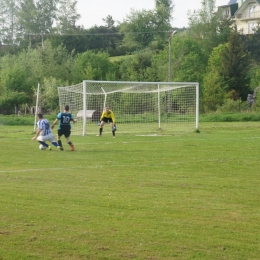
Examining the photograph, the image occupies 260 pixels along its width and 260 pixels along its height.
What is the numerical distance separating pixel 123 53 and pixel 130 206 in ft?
308

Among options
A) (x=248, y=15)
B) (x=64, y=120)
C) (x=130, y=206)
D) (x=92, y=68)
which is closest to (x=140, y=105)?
(x=64, y=120)

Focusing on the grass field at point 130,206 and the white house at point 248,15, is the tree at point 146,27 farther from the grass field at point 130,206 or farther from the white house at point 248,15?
the grass field at point 130,206

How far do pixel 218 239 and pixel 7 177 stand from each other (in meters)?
7.35

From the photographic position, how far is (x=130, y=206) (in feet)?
34.7

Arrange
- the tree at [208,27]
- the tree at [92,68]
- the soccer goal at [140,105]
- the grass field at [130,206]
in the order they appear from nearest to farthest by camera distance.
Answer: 1. the grass field at [130,206]
2. the soccer goal at [140,105]
3. the tree at [92,68]
4. the tree at [208,27]

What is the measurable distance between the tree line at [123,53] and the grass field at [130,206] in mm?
36486

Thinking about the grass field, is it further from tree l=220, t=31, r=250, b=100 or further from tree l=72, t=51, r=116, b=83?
tree l=72, t=51, r=116, b=83

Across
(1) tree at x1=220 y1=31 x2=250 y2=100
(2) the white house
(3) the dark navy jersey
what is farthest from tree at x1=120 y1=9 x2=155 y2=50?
(3) the dark navy jersey

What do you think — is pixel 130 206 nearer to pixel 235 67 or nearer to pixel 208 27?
pixel 235 67

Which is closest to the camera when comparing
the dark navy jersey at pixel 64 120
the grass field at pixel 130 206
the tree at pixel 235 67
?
the grass field at pixel 130 206

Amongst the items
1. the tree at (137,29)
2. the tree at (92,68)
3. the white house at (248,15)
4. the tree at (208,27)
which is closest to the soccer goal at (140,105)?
the tree at (92,68)

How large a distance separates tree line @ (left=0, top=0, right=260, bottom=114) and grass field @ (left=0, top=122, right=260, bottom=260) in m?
36.5

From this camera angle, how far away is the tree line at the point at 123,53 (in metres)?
67.0

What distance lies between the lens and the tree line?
66956 millimetres
